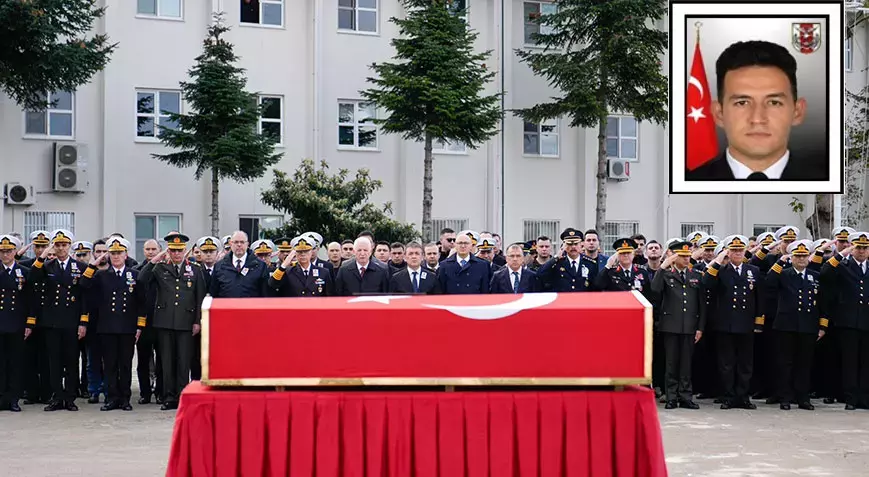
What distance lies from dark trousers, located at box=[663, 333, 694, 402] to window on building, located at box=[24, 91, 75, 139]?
54.5 feet

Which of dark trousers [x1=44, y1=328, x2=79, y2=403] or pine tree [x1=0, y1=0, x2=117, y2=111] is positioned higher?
pine tree [x1=0, y1=0, x2=117, y2=111]

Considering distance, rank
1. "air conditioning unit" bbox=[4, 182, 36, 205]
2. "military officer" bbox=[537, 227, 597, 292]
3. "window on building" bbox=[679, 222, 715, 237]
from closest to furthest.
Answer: "military officer" bbox=[537, 227, 597, 292], "air conditioning unit" bbox=[4, 182, 36, 205], "window on building" bbox=[679, 222, 715, 237]

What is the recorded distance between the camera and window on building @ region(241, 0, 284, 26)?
26625 millimetres

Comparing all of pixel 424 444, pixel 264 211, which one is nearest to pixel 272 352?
pixel 424 444

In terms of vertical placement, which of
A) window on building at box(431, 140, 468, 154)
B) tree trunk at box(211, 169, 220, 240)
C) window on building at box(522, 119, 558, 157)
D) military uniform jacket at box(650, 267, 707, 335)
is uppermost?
window on building at box(522, 119, 558, 157)

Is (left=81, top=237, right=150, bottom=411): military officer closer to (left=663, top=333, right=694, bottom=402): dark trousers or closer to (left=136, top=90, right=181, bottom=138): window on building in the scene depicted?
(left=663, top=333, right=694, bottom=402): dark trousers

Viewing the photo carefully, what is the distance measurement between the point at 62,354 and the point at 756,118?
8.60 metres

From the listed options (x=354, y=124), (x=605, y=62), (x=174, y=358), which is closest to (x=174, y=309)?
(x=174, y=358)

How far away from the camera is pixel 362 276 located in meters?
12.7

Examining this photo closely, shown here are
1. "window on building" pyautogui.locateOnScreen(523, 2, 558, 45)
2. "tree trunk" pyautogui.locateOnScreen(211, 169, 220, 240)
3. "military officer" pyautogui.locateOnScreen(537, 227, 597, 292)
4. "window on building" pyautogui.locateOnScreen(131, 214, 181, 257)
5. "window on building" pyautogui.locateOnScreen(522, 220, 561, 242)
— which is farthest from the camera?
"window on building" pyautogui.locateOnScreen(523, 2, 558, 45)

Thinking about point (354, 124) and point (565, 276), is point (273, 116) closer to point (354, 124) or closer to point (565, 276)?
point (354, 124)

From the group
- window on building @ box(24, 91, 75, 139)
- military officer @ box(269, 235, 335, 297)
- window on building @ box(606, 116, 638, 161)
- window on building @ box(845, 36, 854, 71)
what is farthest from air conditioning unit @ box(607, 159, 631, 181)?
military officer @ box(269, 235, 335, 297)

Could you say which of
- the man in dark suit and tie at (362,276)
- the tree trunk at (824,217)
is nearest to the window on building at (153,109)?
the man in dark suit and tie at (362,276)

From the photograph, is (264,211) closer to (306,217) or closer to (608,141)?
(306,217)
